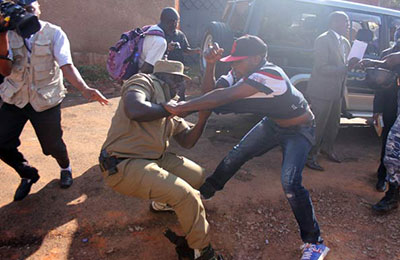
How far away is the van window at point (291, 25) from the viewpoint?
4598 mm

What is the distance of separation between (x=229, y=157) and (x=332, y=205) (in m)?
1.25

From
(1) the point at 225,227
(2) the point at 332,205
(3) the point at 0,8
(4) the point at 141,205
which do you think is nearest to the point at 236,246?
(1) the point at 225,227

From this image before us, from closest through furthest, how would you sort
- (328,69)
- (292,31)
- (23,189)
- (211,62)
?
(211,62) < (23,189) < (328,69) < (292,31)

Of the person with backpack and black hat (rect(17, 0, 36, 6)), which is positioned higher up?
black hat (rect(17, 0, 36, 6))

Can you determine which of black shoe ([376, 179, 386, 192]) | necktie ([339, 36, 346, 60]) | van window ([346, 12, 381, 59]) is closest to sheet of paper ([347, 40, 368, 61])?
necktie ([339, 36, 346, 60])

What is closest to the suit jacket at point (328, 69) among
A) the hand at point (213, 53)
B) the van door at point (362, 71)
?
the van door at point (362, 71)

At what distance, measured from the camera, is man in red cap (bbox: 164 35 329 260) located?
242 cm

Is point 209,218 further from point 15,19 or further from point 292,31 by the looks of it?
point 292,31

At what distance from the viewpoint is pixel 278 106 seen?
2592mm

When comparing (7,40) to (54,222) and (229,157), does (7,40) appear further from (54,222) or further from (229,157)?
(229,157)

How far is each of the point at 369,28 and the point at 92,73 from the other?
595cm

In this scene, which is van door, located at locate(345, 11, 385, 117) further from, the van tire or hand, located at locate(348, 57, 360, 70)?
the van tire

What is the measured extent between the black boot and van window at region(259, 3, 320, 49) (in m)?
2.30

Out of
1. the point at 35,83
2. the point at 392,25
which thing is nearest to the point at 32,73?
the point at 35,83
